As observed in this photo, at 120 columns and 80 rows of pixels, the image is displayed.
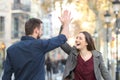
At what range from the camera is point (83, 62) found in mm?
6375

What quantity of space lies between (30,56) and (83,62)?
951mm

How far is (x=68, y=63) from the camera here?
639 centimetres

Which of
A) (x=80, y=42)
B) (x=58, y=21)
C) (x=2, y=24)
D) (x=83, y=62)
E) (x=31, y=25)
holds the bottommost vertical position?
(x=83, y=62)

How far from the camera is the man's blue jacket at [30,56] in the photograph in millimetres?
5621

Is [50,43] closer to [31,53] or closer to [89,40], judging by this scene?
[31,53]

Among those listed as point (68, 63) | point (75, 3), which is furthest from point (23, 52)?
point (75, 3)

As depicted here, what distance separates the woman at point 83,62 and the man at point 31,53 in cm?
68

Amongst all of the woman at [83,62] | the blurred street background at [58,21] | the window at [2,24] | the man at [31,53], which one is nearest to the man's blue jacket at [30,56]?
the man at [31,53]

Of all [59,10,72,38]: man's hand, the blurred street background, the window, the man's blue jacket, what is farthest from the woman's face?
the window

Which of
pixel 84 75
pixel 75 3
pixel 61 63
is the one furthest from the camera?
pixel 61 63

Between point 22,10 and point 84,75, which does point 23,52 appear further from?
point 22,10

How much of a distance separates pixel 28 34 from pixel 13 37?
43.3 meters

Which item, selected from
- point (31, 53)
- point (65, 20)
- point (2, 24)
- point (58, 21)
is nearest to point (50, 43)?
point (31, 53)

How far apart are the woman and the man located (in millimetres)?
681
